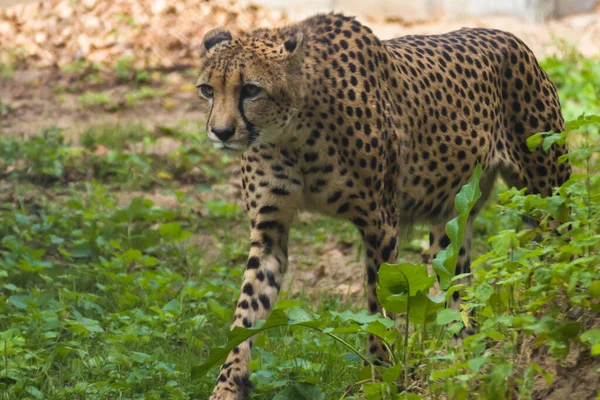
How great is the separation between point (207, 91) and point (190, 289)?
1227mm

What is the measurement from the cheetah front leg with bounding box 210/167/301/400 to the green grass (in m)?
0.15

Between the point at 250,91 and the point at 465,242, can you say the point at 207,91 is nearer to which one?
the point at 250,91

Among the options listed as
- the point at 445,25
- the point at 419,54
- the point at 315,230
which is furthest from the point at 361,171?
the point at 445,25

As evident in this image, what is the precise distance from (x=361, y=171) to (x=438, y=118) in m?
0.75

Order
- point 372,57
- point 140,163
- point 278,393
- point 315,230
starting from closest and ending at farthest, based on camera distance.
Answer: point 278,393
point 372,57
point 315,230
point 140,163

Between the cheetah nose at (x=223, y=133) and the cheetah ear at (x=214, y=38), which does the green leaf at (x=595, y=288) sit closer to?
the cheetah nose at (x=223, y=133)

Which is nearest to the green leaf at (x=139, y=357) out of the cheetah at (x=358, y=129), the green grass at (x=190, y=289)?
the green grass at (x=190, y=289)

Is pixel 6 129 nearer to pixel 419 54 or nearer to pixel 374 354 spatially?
pixel 419 54

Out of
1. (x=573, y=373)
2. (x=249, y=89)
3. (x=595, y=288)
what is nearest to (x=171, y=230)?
(x=249, y=89)

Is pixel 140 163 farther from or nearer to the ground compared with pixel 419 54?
nearer to the ground

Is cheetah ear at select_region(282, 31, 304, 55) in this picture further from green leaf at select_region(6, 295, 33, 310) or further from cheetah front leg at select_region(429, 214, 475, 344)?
green leaf at select_region(6, 295, 33, 310)

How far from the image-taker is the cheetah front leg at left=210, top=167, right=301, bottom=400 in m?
4.39

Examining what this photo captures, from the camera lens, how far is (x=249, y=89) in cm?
417

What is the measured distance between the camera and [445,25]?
1091cm
